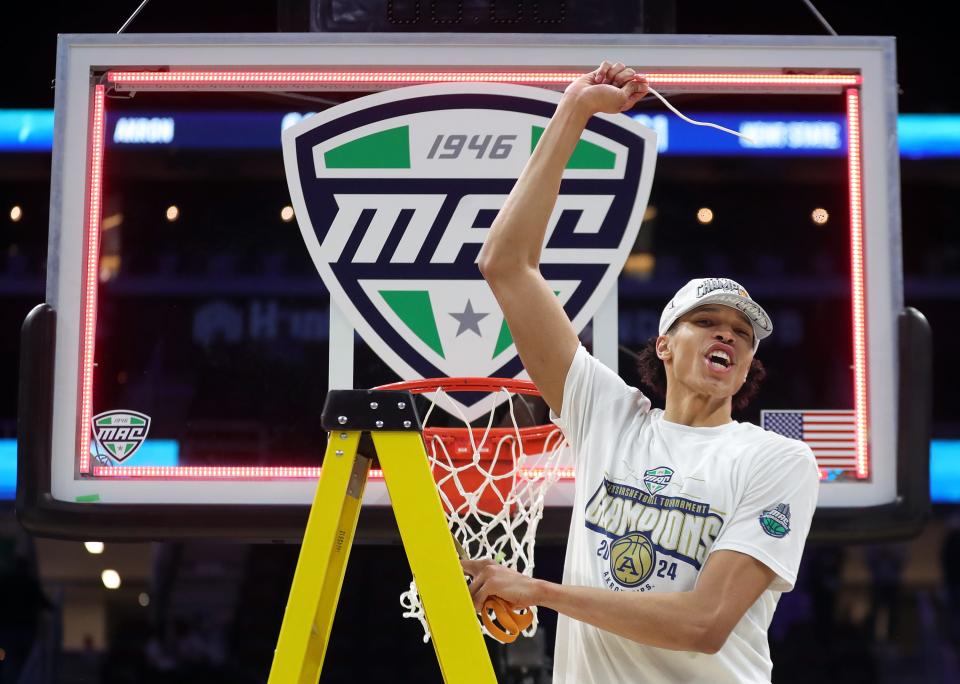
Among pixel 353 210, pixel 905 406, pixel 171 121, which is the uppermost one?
pixel 171 121

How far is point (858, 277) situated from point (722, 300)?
127 cm

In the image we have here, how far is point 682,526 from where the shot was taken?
75.2 inches

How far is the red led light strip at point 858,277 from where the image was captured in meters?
3.08

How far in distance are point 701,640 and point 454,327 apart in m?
1.48

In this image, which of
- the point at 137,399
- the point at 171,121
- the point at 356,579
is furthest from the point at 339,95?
the point at 356,579

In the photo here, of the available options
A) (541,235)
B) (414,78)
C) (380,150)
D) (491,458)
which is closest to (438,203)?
(380,150)

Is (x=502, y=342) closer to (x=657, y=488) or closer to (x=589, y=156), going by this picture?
(x=589, y=156)

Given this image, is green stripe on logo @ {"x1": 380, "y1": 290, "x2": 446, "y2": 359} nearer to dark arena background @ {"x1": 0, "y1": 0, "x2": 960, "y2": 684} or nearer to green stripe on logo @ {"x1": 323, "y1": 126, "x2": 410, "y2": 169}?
dark arena background @ {"x1": 0, "y1": 0, "x2": 960, "y2": 684}

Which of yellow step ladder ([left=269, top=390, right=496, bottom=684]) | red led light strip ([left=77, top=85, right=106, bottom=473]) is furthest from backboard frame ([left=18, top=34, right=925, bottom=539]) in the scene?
yellow step ladder ([left=269, top=390, right=496, bottom=684])

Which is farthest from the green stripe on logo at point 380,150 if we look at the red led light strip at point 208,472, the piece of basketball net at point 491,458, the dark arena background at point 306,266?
the red led light strip at point 208,472

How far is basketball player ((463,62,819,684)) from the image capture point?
71.1 inches

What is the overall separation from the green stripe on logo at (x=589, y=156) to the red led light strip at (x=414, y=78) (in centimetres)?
17

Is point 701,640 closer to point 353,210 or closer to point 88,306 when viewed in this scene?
point 353,210

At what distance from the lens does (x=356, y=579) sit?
678cm
